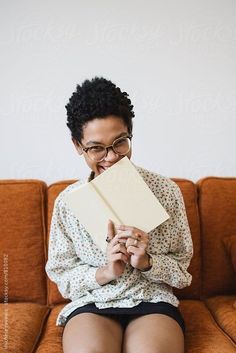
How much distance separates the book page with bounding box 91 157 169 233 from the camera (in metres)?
1.11

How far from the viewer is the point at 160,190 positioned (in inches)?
50.3

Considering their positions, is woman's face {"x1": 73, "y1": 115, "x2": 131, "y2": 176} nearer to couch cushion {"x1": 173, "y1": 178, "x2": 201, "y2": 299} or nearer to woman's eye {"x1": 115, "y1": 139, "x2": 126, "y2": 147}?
woman's eye {"x1": 115, "y1": 139, "x2": 126, "y2": 147}

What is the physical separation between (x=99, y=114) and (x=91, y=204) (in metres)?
0.24

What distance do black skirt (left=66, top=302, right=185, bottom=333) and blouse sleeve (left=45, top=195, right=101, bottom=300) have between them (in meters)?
0.06

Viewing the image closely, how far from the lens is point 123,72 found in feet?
5.84

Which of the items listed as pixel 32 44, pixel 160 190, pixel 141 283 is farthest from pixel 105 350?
pixel 32 44

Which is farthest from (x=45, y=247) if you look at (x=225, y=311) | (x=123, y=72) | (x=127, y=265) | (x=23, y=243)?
(x=123, y=72)

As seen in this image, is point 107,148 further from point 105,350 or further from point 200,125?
point 200,125

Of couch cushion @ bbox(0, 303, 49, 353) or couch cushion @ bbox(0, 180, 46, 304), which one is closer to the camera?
couch cushion @ bbox(0, 303, 49, 353)

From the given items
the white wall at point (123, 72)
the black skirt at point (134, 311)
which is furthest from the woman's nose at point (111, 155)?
the white wall at point (123, 72)

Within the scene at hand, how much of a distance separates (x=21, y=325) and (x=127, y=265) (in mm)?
374

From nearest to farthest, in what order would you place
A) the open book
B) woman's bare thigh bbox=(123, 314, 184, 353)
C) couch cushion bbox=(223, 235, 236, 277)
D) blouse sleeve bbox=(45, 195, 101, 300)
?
1. woman's bare thigh bbox=(123, 314, 184, 353)
2. the open book
3. blouse sleeve bbox=(45, 195, 101, 300)
4. couch cushion bbox=(223, 235, 236, 277)

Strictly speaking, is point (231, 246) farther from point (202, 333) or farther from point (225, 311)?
point (202, 333)

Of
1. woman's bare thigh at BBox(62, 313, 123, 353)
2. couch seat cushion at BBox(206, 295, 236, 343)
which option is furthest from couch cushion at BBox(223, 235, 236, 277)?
woman's bare thigh at BBox(62, 313, 123, 353)
